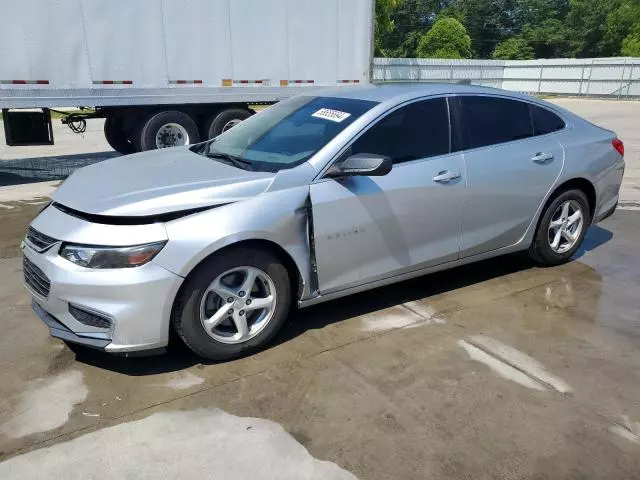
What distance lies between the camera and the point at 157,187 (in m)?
3.24

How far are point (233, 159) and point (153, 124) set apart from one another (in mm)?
6560

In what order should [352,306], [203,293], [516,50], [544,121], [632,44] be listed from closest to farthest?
[203,293], [352,306], [544,121], [632,44], [516,50]

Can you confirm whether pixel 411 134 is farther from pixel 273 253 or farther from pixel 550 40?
pixel 550 40

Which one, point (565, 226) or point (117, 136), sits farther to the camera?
point (117, 136)

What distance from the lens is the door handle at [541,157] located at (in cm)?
450

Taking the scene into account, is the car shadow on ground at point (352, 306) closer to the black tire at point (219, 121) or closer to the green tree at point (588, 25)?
the black tire at point (219, 121)

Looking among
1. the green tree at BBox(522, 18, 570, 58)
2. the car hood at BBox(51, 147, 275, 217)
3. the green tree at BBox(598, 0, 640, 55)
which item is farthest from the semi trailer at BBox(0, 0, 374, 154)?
the green tree at BBox(522, 18, 570, 58)

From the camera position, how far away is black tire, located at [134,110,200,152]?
9773 millimetres

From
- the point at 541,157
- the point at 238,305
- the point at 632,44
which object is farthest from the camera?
the point at 632,44

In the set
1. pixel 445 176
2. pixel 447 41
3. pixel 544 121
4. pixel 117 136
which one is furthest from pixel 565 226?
pixel 447 41

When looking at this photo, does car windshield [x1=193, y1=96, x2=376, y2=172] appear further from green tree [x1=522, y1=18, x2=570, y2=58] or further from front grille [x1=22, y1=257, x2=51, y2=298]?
green tree [x1=522, y1=18, x2=570, y2=58]

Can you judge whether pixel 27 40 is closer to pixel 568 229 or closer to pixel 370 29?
pixel 370 29

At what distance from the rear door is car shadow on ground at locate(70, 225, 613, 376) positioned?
0.47 m

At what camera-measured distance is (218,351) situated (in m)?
3.34
